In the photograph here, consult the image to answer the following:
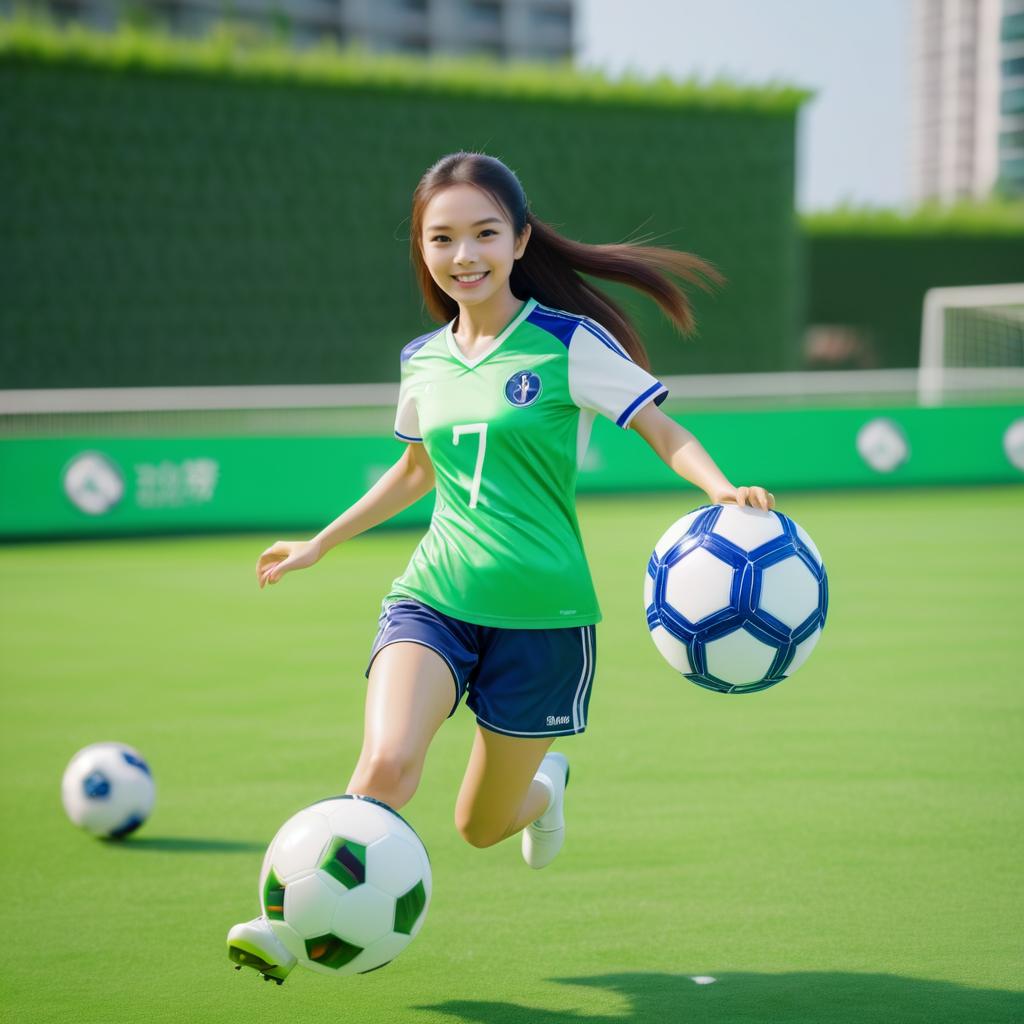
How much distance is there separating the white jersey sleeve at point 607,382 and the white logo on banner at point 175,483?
37.2 feet

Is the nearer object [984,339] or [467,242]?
[467,242]

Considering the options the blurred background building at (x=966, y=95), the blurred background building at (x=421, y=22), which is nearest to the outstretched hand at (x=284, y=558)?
the blurred background building at (x=421, y=22)

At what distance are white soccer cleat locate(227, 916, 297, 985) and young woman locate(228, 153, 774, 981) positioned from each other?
63cm

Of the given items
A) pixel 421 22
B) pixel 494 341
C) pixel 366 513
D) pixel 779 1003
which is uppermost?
pixel 421 22

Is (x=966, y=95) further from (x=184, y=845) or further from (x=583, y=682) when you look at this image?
(x=583, y=682)

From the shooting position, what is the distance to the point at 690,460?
391 cm

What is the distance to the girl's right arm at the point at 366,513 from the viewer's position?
4.41m

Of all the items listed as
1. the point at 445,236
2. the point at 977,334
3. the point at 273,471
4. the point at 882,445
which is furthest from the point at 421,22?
the point at 445,236

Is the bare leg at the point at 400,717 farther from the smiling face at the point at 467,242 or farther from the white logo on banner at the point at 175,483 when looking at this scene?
the white logo on banner at the point at 175,483

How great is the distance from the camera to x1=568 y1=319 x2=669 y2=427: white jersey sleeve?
4023 millimetres

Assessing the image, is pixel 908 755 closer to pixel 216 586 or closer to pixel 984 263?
pixel 216 586

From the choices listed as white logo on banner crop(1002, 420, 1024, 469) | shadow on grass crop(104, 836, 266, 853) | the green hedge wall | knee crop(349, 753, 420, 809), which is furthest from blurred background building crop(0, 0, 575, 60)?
knee crop(349, 753, 420, 809)

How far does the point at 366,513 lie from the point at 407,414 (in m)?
0.32

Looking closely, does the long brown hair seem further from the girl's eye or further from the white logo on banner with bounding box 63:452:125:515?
the white logo on banner with bounding box 63:452:125:515
